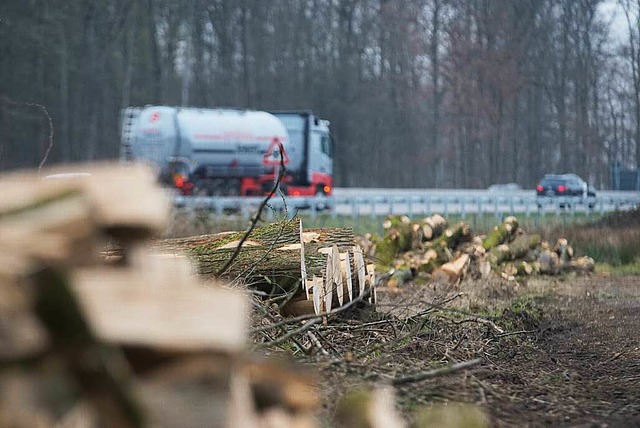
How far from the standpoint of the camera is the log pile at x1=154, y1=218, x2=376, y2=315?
6.50 metres

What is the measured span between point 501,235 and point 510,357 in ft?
29.7

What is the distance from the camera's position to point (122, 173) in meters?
2.33

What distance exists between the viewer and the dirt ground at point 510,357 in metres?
4.18

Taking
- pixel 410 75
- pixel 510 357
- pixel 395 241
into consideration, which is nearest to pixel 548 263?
pixel 395 241

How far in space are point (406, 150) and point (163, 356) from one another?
183 ft

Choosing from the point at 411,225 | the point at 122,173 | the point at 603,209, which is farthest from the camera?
the point at 603,209

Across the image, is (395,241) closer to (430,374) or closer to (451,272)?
(451,272)

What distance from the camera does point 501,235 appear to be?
1543 centimetres

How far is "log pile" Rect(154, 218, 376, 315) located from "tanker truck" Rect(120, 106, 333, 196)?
941 inches

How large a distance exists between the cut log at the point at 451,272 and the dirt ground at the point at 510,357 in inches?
43.1

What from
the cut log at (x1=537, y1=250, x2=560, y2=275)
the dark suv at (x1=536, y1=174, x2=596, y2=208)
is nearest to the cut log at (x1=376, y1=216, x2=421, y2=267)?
the cut log at (x1=537, y1=250, x2=560, y2=275)

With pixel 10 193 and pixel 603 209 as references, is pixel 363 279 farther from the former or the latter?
pixel 603 209

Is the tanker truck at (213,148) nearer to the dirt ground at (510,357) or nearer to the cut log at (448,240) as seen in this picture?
the cut log at (448,240)

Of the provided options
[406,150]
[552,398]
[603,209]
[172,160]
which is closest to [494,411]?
[552,398]
